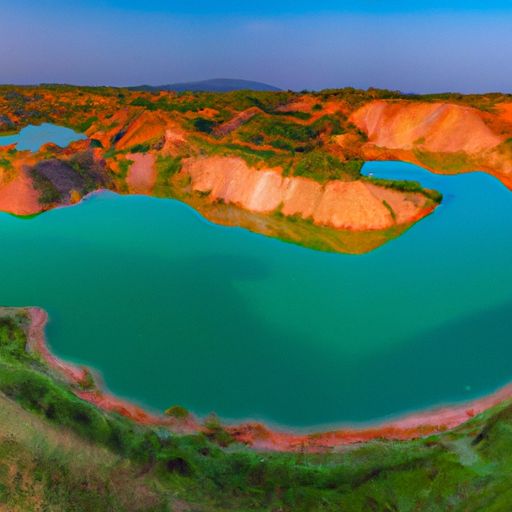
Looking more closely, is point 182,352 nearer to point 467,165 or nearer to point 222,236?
point 222,236

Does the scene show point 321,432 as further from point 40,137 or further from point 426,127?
point 40,137

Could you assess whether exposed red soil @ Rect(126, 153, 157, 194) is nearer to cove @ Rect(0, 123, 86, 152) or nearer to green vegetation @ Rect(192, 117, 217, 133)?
green vegetation @ Rect(192, 117, 217, 133)

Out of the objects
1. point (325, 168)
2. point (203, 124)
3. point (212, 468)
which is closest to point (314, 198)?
point (325, 168)

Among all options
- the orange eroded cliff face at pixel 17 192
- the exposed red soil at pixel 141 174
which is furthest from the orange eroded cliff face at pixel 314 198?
the orange eroded cliff face at pixel 17 192

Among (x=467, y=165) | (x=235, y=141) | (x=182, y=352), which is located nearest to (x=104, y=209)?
(x=235, y=141)

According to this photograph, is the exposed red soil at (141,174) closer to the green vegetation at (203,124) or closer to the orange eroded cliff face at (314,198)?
the orange eroded cliff face at (314,198)

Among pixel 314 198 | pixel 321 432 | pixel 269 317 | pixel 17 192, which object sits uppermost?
pixel 314 198

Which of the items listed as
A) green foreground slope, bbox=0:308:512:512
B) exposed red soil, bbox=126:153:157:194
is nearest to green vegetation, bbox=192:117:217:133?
exposed red soil, bbox=126:153:157:194
